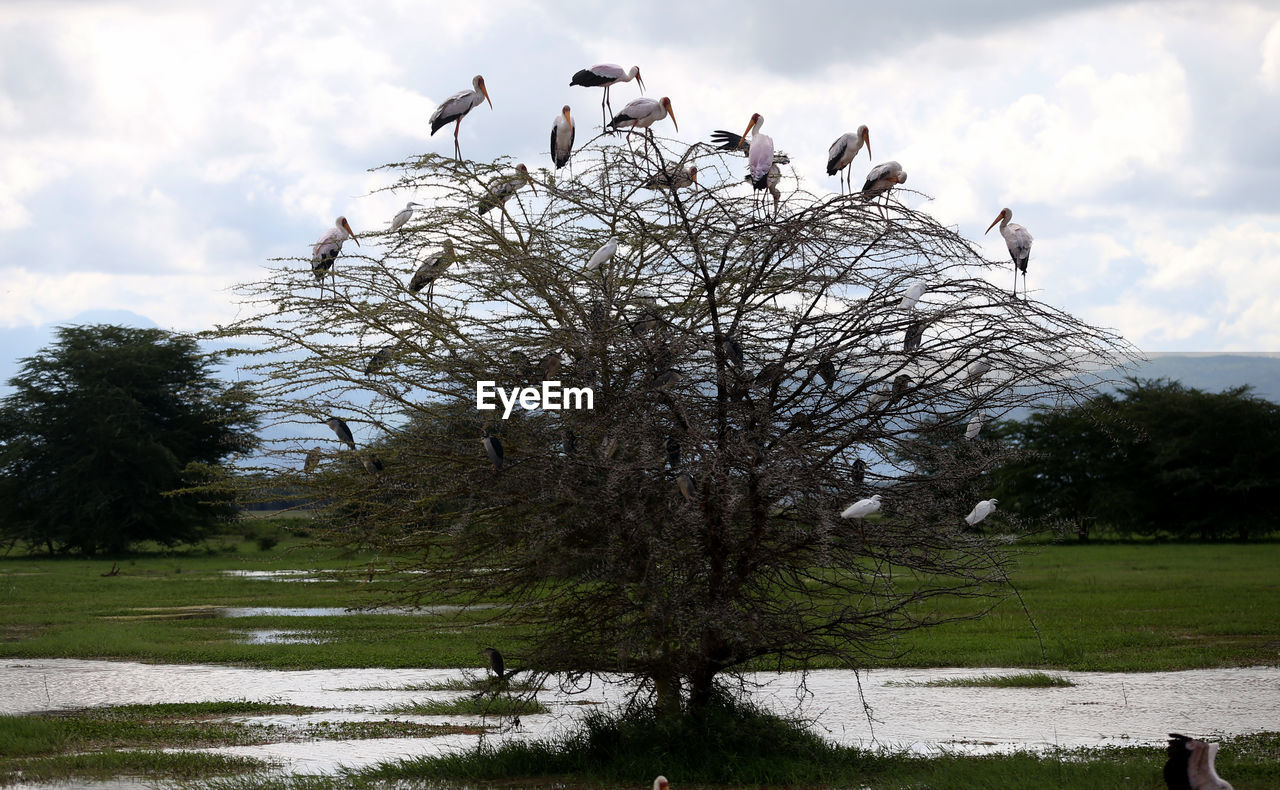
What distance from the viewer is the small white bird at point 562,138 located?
10102 millimetres

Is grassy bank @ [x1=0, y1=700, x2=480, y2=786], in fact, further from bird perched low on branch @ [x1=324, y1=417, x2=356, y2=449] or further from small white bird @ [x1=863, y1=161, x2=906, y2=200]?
small white bird @ [x1=863, y1=161, x2=906, y2=200]

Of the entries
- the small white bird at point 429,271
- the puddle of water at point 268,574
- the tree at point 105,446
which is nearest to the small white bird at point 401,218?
the small white bird at point 429,271

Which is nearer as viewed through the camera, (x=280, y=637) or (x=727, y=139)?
(x=727, y=139)

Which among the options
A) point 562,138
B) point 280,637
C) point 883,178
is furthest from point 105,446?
point 883,178

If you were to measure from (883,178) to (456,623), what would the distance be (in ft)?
22.5

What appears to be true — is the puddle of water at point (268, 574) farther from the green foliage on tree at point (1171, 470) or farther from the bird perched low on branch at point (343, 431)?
the green foliage on tree at point (1171, 470)

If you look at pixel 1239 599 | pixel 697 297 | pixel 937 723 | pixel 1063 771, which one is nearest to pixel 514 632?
pixel 937 723

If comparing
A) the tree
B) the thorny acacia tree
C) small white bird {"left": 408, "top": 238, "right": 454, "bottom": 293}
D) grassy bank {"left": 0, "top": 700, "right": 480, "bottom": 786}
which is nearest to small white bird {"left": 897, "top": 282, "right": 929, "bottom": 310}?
the thorny acacia tree

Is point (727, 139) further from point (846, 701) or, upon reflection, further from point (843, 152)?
point (846, 701)

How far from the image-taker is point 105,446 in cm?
4853

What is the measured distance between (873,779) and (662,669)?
182 cm

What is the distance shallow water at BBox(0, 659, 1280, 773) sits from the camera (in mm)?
10812

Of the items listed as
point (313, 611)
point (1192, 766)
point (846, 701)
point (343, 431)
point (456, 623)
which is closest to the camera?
point (1192, 766)

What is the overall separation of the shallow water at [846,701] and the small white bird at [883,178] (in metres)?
4.22
